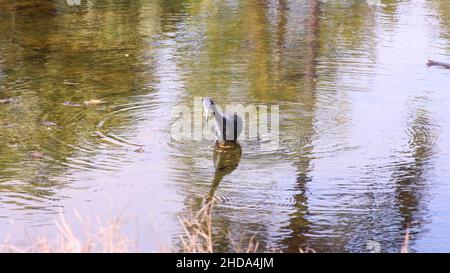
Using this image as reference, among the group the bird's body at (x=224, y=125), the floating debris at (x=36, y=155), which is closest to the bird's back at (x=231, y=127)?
the bird's body at (x=224, y=125)

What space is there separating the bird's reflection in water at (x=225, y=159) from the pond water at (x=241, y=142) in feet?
0.21

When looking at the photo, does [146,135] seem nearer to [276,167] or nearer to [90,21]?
[276,167]

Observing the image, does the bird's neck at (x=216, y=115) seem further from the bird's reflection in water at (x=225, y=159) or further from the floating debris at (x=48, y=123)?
the floating debris at (x=48, y=123)

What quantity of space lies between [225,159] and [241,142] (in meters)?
0.53

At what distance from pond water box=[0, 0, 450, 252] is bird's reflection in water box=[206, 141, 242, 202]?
0.06 metres

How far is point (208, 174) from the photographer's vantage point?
8.90 meters

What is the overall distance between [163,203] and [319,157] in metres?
1.98

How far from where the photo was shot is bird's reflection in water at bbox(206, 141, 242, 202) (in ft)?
29.1

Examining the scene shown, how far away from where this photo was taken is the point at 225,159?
935cm

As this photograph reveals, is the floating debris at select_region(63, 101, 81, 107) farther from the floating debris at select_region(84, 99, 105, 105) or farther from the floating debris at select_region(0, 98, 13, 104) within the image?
the floating debris at select_region(0, 98, 13, 104)

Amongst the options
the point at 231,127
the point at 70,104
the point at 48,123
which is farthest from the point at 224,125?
the point at 70,104

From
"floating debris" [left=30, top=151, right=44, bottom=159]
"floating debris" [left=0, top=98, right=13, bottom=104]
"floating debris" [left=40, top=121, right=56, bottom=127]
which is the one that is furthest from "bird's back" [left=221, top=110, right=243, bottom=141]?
"floating debris" [left=0, top=98, right=13, bottom=104]

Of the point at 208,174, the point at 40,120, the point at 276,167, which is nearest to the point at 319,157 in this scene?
the point at 276,167

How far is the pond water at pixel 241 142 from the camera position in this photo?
25.8 ft
